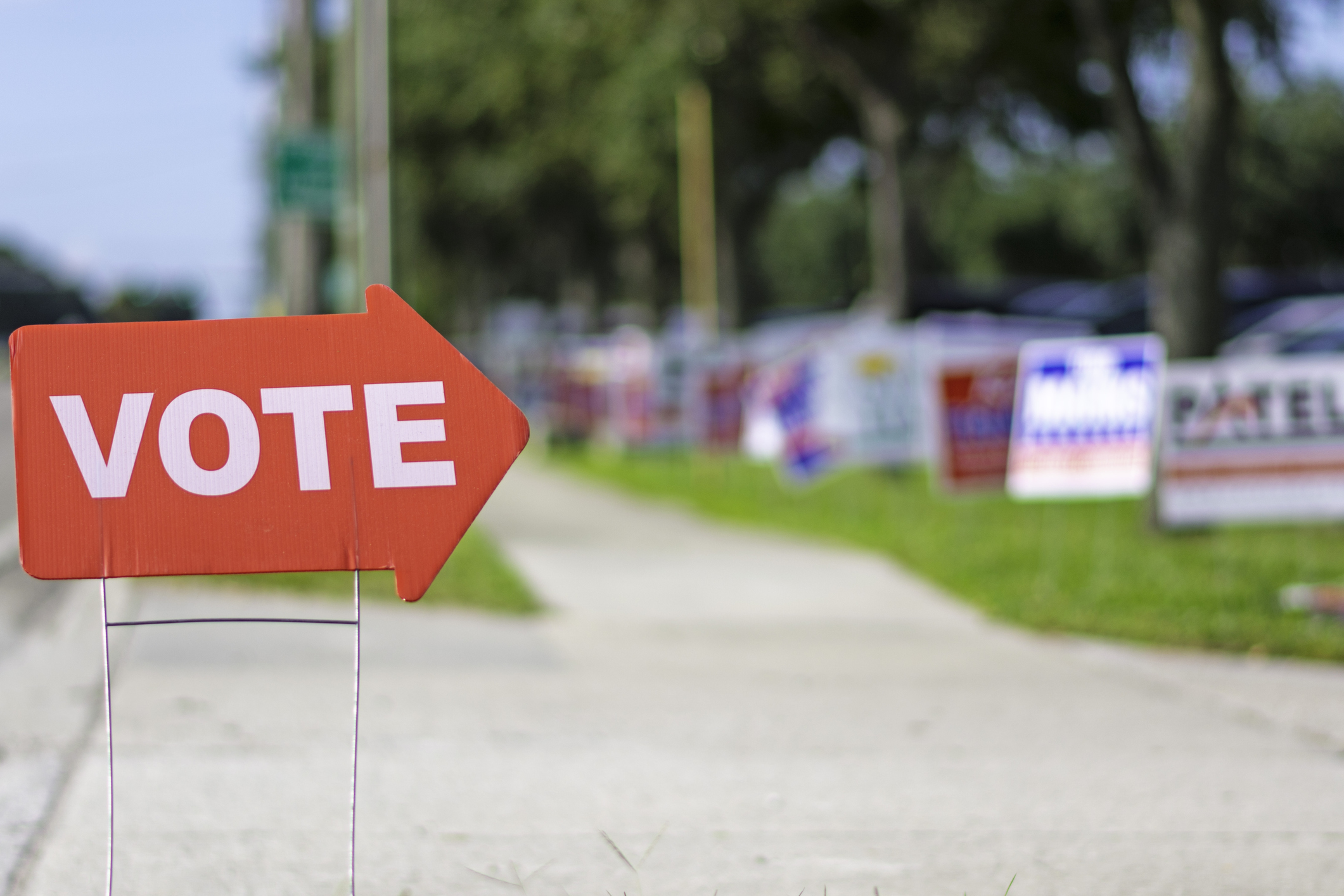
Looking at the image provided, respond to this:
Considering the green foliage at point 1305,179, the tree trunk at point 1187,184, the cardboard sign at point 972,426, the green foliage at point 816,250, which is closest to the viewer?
the cardboard sign at point 972,426

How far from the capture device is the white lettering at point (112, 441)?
12.0 feet

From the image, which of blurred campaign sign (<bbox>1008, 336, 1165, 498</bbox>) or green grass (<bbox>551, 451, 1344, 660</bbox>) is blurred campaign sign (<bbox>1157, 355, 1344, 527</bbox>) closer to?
blurred campaign sign (<bbox>1008, 336, 1165, 498</bbox>)

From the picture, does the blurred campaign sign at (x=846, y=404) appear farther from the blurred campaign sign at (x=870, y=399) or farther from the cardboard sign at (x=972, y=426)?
the cardboard sign at (x=972, y=426)

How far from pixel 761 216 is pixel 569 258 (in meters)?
15.1

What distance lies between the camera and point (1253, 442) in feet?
32.4

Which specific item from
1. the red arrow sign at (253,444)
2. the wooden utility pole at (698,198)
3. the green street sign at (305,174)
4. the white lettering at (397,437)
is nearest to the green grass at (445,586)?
the green street sign at (305,174)

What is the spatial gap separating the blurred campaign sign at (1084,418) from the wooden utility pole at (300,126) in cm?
756

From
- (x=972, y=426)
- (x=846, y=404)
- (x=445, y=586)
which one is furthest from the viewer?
(x=846, y=404)

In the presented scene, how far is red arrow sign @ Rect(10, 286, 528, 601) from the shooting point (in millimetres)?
3662

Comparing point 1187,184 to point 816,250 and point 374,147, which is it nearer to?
point 374,147

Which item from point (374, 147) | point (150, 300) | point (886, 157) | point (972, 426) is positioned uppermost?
point (374, 147)

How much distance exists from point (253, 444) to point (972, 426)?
28.9 ft

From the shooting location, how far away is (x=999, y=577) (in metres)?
10.5

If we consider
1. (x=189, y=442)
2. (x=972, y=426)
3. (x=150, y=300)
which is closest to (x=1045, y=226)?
(x=150, y=300)
